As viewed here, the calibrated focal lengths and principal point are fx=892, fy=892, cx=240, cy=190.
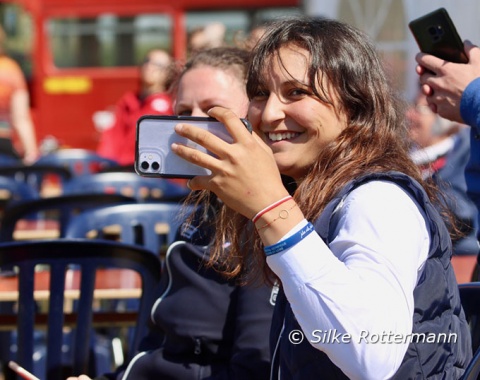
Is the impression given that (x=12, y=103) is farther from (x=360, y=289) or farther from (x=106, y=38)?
(x=360, y=289)

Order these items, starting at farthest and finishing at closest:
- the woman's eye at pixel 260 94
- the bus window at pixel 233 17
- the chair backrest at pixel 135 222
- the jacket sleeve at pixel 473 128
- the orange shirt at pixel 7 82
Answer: the bus window at pixel 233 17 → the orange shirt at pixel 7 82 → the chair backrest at pixel 135 222 → the jacket sleeve at pixel 473 128 → the woman's eye at pixel 260 94

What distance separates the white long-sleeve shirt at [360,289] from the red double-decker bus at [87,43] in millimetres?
9931

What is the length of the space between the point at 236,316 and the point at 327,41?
727 millimetres

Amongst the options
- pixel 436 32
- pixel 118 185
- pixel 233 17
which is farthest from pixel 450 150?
pixel 233 17

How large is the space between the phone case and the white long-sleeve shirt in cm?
100

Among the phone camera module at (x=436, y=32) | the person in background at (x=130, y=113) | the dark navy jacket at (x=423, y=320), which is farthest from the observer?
the person in background at (x=130, y=113)

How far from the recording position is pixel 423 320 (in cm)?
150

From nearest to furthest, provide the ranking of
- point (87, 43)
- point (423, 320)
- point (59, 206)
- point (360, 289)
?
1. point (360, 289)
2. point (423, 320)
3. point (59, 206)
4. point (87, 43)

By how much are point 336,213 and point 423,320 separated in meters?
0.23

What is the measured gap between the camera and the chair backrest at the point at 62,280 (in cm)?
263

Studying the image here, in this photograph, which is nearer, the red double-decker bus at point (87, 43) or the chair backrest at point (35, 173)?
the chair backrest at point (35, 173)

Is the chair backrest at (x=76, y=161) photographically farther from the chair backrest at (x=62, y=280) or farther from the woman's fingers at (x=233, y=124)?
the woman's fingers at (x=233, y=124)

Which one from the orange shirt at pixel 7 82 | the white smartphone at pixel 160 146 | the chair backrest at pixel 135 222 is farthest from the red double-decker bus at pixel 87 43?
the white smartphone at pixel 160 146

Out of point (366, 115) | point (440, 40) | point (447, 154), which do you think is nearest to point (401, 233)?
point (366, 115)
